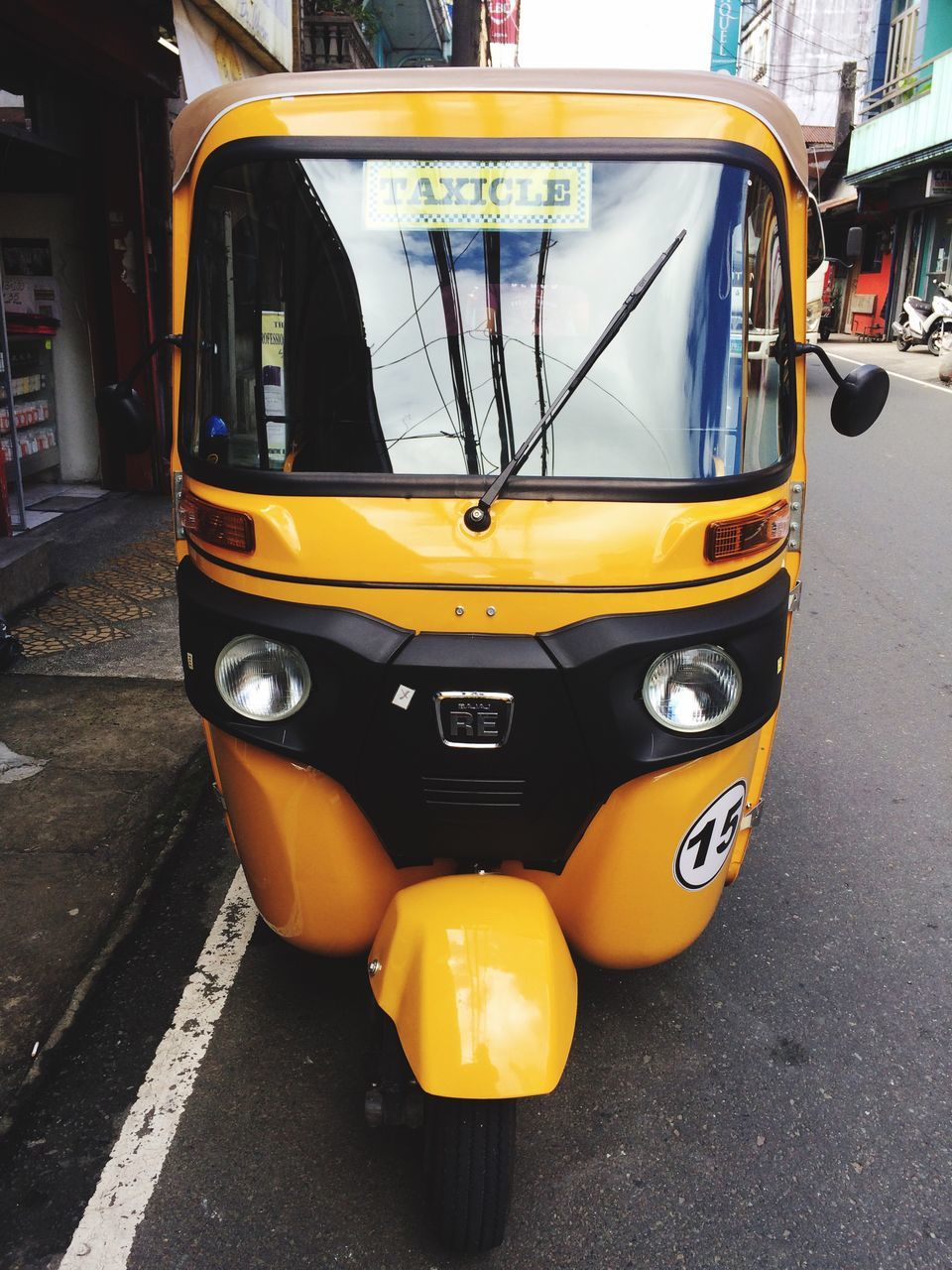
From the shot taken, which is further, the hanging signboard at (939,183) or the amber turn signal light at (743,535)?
the hanging signboard at (939,183)

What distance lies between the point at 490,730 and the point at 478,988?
0.53 m

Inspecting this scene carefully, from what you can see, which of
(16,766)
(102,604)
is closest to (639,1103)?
(16,766)

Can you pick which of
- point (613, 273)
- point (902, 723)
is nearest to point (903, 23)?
point (902, 723)

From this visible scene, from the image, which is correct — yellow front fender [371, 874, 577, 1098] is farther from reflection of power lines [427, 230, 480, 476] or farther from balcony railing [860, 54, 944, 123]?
balcony railing [860, 54, 944, 123]

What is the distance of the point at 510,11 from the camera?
1356 inches

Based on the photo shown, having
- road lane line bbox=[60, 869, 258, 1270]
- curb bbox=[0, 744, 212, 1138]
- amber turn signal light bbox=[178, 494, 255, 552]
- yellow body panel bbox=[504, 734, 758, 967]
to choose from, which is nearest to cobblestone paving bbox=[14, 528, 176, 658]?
curb bbox=[0, 744, 212, 1138]

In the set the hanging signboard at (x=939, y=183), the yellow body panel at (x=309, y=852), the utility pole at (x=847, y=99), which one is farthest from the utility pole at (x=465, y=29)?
the utility pole at (x=847, y=99)

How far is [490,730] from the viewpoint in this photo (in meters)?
2.28

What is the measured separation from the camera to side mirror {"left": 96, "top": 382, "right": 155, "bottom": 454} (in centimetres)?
300

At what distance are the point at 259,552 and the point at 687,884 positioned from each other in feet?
4.22

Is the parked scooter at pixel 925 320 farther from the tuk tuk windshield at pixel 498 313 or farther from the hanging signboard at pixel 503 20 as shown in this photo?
the tuk tuk windshield at pixel 498 313

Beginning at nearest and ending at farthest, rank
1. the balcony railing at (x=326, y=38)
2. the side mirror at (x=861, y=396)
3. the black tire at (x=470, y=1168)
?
the black tire at (x=470, y=1168) → the side mirror at (x=861, y=396) → the balcony railing at (x=326, y=38)

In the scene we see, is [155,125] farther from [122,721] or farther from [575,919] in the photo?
[575,919]

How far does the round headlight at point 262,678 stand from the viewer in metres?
2.36
